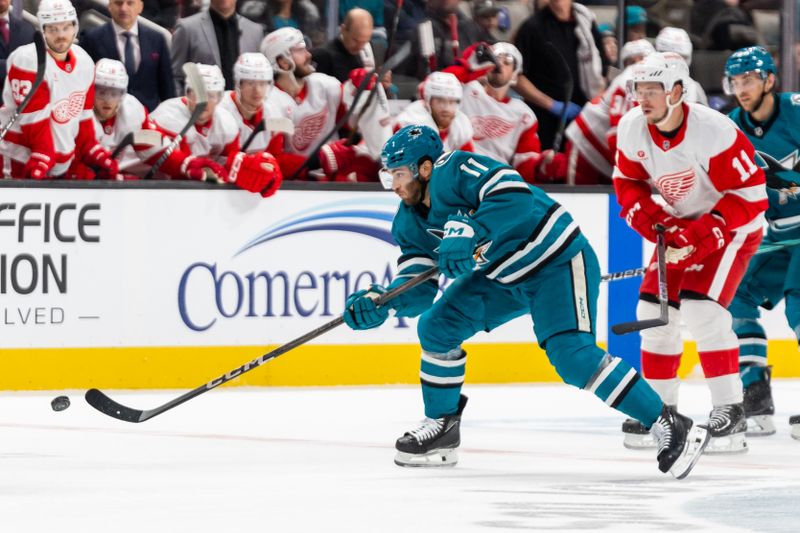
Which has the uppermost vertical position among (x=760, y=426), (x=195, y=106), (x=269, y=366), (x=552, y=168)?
(x=195, y=106)

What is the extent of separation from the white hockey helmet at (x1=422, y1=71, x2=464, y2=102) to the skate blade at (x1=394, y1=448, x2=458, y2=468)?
278cm

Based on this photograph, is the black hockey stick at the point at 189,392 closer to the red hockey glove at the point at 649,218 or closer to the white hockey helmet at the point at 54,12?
the red hockey glove at the point at 649,218

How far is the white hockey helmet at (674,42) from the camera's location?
795 centimetres

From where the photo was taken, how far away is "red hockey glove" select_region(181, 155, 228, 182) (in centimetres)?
690

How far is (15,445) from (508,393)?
2472mm

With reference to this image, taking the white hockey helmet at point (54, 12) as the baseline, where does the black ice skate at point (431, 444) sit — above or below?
below

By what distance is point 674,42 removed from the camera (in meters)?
7.96

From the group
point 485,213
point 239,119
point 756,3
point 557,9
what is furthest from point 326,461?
point 756,3

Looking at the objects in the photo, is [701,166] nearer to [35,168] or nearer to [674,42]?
[35,168]

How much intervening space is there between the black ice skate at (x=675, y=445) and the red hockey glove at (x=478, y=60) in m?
3.35

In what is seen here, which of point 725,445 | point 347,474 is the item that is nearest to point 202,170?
point 347,474

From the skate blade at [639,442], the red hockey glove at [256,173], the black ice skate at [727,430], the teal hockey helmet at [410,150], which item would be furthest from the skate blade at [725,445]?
the red hockey glove at [256,173]

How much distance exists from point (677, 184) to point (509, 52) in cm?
266

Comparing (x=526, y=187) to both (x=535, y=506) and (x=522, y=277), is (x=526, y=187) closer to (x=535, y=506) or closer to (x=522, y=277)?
(x=522, y=277)
